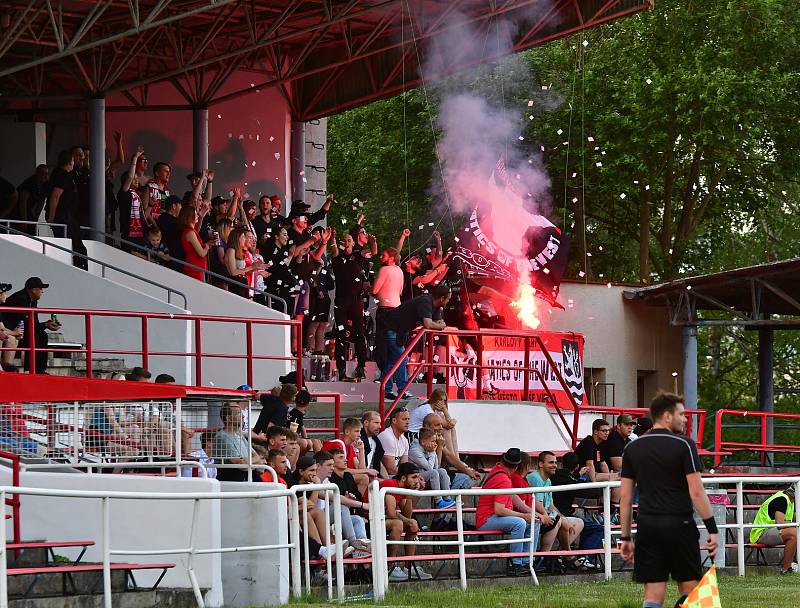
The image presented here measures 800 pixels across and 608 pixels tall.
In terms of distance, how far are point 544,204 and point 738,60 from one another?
591cm

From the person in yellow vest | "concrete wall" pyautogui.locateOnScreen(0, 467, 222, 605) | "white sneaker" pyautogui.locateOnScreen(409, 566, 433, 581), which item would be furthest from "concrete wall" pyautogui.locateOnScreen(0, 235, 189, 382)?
the person in yellow vest

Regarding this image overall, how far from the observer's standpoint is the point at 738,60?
135 ft

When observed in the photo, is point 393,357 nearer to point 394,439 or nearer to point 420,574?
point 394,439

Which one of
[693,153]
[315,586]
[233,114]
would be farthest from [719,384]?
[315,586]

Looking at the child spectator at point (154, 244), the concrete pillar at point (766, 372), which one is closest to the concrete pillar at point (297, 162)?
the child spectator at point (154, 244)

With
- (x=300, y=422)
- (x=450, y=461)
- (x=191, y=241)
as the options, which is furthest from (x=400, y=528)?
(x=191, y=241)

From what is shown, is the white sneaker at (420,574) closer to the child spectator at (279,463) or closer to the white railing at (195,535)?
the white railing at (195,535)

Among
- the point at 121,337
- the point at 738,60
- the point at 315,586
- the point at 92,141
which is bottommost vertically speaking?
the point at 315,586

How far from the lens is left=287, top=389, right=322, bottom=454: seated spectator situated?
1603 centimetres

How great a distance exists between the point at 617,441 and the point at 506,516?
4347mm

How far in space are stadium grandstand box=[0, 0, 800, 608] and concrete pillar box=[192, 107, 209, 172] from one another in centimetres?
5

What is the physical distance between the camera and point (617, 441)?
1916 centimetres

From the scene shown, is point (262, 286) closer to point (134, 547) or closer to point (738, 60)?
point (134, 547)

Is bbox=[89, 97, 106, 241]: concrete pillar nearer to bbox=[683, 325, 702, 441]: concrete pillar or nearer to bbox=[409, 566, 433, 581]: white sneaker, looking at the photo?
bbox=[409, 566, 433, 581]: white sneaker
